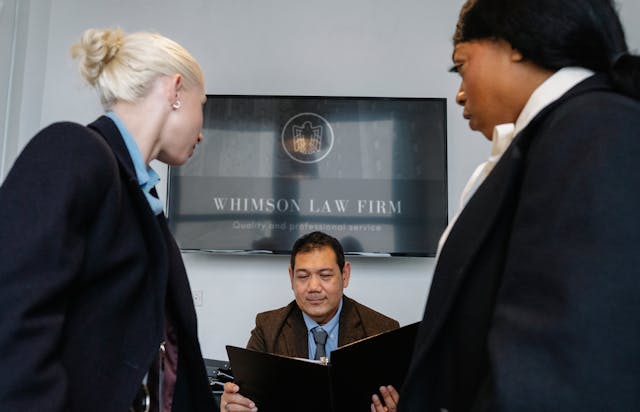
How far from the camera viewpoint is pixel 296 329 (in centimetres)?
226

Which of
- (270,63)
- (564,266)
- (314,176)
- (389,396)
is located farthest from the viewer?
(270,63)

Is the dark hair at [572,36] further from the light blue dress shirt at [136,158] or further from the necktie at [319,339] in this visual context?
the necktie at [319,339]

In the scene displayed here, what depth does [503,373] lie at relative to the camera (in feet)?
1.87

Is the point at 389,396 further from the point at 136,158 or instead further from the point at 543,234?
the point at 543,234

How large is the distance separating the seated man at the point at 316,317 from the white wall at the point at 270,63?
1.94ft

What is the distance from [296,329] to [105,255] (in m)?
1.45

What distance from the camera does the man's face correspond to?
224cm

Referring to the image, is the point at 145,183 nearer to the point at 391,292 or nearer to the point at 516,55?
the point at 516,55

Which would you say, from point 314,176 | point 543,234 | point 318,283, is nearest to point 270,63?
point 314,176

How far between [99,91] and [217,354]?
2.04m

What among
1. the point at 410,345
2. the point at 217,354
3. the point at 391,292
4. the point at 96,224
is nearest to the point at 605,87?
the point at 96,224

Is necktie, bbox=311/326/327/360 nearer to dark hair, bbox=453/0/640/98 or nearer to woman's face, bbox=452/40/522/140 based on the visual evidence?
woman's face, bbox=452/40/522/140

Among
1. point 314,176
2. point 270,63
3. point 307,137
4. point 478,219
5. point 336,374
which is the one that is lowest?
point 336,374

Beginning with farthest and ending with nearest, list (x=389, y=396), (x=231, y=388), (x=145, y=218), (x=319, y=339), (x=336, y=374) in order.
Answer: (x=319, y=339)
(x=231, y=388)
(x=389, y=396)
(x=336, y=374)
(x=145, y=218)
